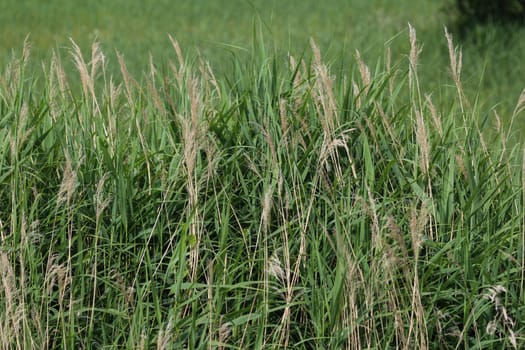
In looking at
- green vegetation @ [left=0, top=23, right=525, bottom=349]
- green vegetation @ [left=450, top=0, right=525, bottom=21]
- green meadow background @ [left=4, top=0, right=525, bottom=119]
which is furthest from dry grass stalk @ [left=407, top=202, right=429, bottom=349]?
green vegetation @ [left=450, top=0, right=525, bottom=21]

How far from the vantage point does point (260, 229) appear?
3.14 m

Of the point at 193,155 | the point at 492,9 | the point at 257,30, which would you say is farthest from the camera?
the point at 257,30

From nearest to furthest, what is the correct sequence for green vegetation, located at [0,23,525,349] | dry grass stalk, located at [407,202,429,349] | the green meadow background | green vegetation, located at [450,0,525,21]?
dry grass stalk, located at [407,202,429,349]
green vegetation, located at [0,23,525,349]
the green meadow background
green vegetation, located at [450,0,525,21]

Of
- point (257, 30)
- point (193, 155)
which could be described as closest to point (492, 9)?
point (257, 30)

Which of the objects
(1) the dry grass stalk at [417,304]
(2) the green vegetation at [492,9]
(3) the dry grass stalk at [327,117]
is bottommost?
(2) the green vegetation at [492,9]

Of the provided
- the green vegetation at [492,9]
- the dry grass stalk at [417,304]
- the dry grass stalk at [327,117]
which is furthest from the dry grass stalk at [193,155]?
the green vegetation at [492,9]

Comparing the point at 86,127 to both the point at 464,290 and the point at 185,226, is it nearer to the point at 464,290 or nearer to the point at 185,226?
the point at 185,226

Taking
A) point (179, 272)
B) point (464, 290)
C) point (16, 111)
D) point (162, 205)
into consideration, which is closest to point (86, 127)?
point (16, 111)

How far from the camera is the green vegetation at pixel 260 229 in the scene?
304cm

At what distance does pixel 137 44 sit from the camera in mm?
9086

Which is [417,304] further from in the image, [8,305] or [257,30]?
[257,30]

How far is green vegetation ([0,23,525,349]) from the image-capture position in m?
3.04

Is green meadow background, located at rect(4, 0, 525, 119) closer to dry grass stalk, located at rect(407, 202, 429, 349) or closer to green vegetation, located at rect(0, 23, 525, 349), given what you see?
green vegetation, located at rect(0, 23, 525, 349)

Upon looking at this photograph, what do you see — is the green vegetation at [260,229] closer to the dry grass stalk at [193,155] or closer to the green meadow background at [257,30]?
the dry grass stalk at [193,155]
